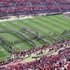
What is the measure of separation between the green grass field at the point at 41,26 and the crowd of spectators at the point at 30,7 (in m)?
8.19

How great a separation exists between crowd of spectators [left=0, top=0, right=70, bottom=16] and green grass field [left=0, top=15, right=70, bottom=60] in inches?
322

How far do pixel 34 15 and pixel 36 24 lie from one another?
13185mm

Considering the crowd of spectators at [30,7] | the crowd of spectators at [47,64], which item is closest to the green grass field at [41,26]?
the crowd of spectators at [47,64]

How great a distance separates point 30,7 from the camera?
312 feet

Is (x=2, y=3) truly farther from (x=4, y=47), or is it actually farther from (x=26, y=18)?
(x=4, y=47)

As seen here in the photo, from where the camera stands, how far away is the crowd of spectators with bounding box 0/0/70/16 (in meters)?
89.2

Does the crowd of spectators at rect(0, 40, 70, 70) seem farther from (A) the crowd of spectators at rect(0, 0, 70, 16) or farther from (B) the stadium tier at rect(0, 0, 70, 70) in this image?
(A) the crowd of spectators at rect(0, 0, 70, 16)

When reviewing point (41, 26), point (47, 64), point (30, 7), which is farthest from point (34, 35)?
point (30, 7)

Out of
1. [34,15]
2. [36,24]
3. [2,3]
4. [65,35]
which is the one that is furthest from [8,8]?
[65,35]

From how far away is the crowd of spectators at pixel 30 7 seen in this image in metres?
89.2

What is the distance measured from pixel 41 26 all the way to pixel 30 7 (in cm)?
2319

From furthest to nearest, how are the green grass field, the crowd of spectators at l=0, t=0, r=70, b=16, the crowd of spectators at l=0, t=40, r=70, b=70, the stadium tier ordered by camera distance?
the crowd of spectators at l=0, t=0, r=70, b=16, the green grass field, the stadium tier, the crowd of spectators at l=0, t=40, r=70, b=70

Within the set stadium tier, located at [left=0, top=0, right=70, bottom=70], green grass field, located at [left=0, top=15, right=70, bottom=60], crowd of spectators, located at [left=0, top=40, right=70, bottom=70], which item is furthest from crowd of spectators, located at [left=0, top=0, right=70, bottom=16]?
crowd of spectators, located at [left=0, top=40, right=70, bottom=70]

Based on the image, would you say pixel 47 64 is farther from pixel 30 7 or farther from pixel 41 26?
pixel 30 7
